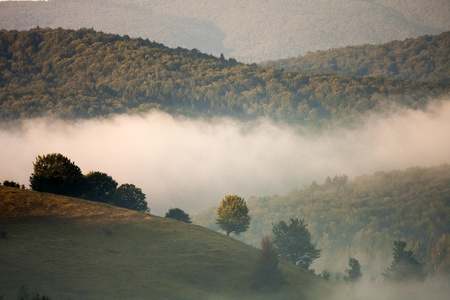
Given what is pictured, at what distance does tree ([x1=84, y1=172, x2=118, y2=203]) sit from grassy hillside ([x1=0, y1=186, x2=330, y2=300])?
47.5ft

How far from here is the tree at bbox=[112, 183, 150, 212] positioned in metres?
121

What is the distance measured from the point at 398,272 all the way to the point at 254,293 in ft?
195

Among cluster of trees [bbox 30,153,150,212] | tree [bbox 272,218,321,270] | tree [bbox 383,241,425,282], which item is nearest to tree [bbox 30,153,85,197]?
cluster of trees [bbox 30,153,150,212]

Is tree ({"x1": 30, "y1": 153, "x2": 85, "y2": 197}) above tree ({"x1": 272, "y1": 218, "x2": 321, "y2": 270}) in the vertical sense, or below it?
below

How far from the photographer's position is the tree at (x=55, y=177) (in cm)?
11031

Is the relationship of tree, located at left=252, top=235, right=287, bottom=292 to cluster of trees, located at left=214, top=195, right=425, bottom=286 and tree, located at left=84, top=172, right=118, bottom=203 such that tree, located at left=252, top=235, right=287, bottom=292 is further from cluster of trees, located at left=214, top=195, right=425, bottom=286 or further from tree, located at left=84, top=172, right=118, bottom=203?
tree, located at left=84, top=172, right=118, bottom=203

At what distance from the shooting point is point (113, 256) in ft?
283

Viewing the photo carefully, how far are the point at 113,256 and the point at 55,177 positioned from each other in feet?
95.0

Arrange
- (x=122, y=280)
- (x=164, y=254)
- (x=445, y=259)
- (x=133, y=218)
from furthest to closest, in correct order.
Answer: (x=445, y=259) < (x=133, y=218) < (x=164, y=254) < (x=122, y=280)

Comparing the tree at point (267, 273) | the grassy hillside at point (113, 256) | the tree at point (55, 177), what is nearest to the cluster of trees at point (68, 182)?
the tree at point (55, 177)

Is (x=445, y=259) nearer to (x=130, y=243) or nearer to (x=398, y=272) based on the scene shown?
(x=398, y=272)

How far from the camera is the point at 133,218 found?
333 ft

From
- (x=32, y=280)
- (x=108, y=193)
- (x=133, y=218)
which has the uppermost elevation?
(x=108, y=193)

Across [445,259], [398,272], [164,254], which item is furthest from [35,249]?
[445,259]
